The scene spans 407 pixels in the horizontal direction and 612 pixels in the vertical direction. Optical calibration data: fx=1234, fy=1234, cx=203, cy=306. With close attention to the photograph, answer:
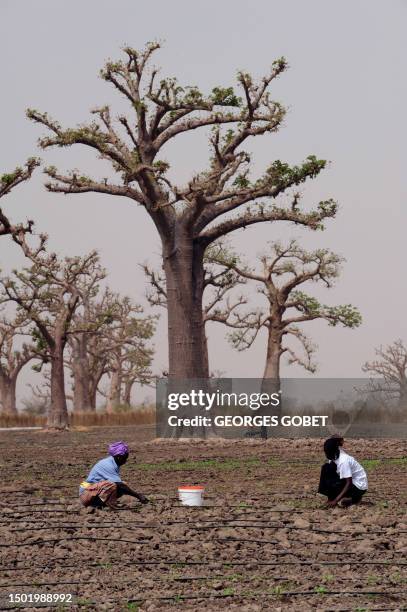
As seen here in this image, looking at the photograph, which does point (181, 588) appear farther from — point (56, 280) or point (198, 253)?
point (56, 280)

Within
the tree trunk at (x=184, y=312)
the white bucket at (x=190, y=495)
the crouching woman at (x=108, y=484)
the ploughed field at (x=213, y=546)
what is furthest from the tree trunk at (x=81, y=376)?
the crouching woman at (x=108, y=484)

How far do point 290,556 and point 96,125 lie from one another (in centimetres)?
1914

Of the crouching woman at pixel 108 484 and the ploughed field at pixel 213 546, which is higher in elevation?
the crouching woman at pixel 108 484

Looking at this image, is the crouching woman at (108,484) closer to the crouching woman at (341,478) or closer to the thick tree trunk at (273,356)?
the crouching woman at (341,478)

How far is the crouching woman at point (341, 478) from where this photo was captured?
12.1m

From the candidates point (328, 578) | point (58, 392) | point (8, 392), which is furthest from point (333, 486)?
point (8, 392)

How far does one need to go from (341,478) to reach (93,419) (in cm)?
3660

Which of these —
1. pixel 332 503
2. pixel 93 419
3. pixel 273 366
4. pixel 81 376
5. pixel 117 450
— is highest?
pixel 81 376

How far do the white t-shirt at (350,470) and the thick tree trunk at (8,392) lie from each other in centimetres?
4632

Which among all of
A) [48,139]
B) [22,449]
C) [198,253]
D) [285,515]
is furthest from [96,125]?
[285,515]

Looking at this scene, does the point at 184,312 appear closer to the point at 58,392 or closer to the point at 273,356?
the point at 273,356

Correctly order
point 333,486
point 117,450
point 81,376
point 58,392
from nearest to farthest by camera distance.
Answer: point 117,450 → point 333,486 → point 58,392 → point 81,376

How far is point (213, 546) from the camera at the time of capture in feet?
32.3

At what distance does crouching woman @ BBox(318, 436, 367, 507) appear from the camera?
39.8ft
